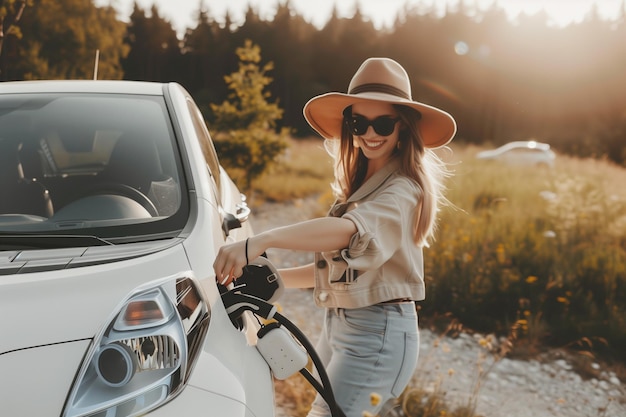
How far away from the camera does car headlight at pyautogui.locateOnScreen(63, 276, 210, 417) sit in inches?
57.6

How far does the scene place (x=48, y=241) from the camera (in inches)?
75.9

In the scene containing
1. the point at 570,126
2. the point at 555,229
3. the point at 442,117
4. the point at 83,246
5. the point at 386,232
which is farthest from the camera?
the point at 570,126

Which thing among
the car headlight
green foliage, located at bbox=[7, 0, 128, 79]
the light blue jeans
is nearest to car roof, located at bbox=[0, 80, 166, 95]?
the light blue jeans

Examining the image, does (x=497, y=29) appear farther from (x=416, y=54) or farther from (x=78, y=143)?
(x=78, y=143)

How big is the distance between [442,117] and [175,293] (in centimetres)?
130

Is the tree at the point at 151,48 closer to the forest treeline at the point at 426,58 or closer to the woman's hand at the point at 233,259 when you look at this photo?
the forest treeline at the point at 426,58

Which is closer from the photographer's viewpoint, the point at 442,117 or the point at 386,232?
the point at 386,232

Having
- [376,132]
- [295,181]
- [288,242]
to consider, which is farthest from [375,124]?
[295,181]

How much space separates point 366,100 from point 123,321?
1.31m

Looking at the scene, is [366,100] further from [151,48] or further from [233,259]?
[151,48]

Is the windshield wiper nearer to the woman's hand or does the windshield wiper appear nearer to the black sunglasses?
the woman's hand

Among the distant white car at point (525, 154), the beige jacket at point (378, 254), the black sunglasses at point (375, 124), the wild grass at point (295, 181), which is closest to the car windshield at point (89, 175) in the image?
the beige jacket at point (378, 254)

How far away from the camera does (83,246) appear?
190cm

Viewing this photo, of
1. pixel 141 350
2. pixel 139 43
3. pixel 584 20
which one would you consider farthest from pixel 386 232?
pixel 139 43
